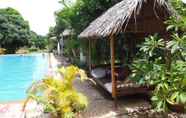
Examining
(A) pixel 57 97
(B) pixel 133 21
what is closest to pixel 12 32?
(B) pixel 133 21

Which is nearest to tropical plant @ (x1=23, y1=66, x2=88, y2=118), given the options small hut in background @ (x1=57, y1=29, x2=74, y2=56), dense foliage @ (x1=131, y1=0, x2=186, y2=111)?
dense foliage @ (x1=131, y1=0, x2=186, y2=111)

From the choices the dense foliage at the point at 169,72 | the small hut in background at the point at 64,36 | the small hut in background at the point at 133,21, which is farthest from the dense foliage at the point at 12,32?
the dense foliage at the point at 169,72

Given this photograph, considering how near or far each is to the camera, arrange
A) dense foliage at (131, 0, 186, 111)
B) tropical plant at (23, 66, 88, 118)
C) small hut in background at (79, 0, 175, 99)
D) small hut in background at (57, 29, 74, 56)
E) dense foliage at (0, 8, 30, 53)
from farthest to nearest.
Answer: dense foliage at (0, 8, 30, 53) < small hut in background at (57, 29, 74, 56) < small hut in background at (79, 0, 175, 99) < tropical plant at (23, 66, 88, 118) < dense foliage at (131, 0, 186, 111)

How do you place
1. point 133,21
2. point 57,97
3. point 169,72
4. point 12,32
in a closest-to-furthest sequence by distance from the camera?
point 169,72 → point 57,97 → point 133,21 → point 12,32

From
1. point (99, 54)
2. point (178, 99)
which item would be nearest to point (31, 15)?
point (99, 54)

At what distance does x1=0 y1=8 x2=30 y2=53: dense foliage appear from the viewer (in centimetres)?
4066

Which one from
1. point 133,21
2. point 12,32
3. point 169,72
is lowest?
point 169,72

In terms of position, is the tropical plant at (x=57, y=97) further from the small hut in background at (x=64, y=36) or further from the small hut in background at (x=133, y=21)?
the small hut in background at (x=64, y=36)

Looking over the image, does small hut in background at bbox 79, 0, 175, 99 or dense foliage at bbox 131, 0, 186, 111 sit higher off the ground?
small hut in background at bbox 79, 0, 175, 99

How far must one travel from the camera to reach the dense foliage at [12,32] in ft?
Result: 133

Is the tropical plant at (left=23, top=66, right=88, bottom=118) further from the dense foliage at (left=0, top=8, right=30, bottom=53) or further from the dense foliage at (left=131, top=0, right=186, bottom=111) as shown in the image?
the dense foliage at (left=0, top=8, right=30, bottom=53)

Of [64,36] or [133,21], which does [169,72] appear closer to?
[133,21]

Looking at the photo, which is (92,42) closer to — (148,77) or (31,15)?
(148,77)

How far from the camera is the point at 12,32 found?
4128 cm
